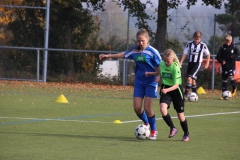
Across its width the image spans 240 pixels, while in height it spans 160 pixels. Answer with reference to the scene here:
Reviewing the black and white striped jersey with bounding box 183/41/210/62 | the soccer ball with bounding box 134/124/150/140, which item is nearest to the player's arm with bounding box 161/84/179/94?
the soccer ball with bounding box 134/124/150/140

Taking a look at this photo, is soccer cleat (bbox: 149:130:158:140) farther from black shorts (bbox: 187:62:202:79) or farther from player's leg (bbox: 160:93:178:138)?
black shorts (bbox: 187:62:202:79)

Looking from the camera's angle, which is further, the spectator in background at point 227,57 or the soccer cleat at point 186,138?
the spectator in background at point 227,57

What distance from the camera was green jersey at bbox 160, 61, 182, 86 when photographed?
1021cm

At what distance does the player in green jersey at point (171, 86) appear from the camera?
10.2 meters

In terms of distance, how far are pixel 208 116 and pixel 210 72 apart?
12.2 metres

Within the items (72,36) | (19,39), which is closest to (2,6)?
(19,39)

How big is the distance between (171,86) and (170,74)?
194mm

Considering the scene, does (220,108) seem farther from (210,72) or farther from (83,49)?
(83,49)

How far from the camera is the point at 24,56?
88.9ft

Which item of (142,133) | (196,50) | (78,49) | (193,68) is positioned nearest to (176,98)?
(142,133)

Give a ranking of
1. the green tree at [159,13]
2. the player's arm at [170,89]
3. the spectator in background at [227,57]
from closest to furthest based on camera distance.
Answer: the player's arm at [170,89] < the spectator in background at [227,57] < the green tree at [159,13]

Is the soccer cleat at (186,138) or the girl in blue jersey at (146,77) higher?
the girl in blue jersey at (146,77)

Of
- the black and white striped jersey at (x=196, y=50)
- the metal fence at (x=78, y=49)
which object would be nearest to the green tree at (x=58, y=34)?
the metal fence at (x=78, y=49)

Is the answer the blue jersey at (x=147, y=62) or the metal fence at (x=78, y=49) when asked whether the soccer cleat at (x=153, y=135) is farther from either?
the metal fence at (x=78, y=49)
